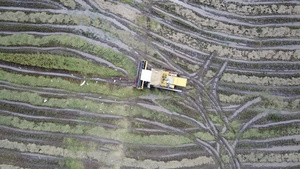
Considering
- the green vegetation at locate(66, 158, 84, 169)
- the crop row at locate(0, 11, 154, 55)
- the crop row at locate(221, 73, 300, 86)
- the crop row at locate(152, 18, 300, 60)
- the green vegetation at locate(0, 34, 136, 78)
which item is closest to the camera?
the green vegetation at locate(66, 158, 84, 169)

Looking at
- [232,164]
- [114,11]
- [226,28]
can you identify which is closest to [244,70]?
[226,28]

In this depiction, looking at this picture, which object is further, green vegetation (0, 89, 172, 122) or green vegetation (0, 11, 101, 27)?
green vegetation (0, 11, 101, 27)

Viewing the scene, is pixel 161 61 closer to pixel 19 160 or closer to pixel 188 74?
pixel 188 74

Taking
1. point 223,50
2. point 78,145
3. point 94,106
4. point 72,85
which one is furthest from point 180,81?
point 78,145

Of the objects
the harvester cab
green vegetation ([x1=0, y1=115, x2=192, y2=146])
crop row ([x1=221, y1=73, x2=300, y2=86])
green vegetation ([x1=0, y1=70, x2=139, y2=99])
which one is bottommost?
green vegetation ([x1=0, y1=115, x2=192, y2=146])

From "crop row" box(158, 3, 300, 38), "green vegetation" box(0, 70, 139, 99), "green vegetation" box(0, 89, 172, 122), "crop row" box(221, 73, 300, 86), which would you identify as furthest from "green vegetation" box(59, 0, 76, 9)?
"crop row" box(221, 73, 300, 86)

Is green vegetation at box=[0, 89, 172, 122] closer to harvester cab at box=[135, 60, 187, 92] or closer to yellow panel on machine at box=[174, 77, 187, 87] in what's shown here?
harvester cab at box=[135, 60, 187, 92]

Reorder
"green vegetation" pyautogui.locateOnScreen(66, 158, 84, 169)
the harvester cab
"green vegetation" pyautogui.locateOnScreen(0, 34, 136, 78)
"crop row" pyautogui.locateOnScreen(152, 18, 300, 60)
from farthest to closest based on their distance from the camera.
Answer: "green vegetation" pyautogui.locateOnScreen(0, 34, 136, 78) → "crop row" pyautogui.locateOnScreen(152, 18, 300, 60) → "green vegetation" pyautogui.locateOnScreen(66, 158, 84, 169) → the harvester cab

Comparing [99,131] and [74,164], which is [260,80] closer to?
[99,131]

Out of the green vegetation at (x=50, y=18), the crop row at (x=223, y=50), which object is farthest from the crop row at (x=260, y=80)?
the green vegetation at (x=50, y=18)

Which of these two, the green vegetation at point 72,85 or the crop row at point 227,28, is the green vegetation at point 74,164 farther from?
the crop row at point 227,28
